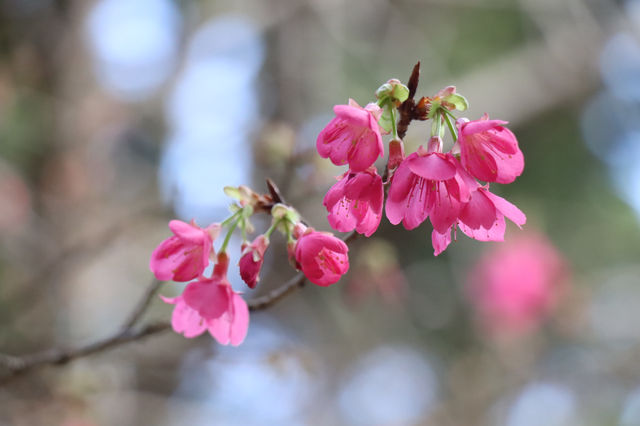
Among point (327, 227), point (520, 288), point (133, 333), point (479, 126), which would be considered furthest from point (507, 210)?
point (520, 288)

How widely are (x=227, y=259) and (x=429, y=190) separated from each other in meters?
0.33

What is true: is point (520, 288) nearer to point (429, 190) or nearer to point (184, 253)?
point (429, 190)

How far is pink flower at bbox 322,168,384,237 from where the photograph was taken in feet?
2.35

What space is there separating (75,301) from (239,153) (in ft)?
4.03

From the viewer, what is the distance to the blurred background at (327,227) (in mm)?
2709

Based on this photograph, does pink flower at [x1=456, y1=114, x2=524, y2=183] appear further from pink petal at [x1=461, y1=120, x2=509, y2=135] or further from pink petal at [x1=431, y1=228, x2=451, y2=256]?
pink petal at [x1=431, y1=228, x2=451, y2=256]

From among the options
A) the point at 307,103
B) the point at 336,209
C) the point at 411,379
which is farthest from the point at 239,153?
the point at 411,379

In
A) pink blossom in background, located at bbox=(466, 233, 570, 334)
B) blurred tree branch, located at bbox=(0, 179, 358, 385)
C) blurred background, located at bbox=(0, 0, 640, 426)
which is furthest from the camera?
pink blossom in background, located at bbox=(466, 233, 570, 334)

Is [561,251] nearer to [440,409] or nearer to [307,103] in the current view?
[440,409]

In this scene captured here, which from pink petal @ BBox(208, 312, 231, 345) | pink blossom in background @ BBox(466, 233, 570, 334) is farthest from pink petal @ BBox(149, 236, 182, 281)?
pink blossom in background @ BBox(466, 233, 570, 334)

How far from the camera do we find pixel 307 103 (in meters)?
2.97

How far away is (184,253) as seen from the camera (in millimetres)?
789

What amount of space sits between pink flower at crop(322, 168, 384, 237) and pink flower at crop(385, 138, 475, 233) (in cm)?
2

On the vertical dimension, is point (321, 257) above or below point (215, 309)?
above
